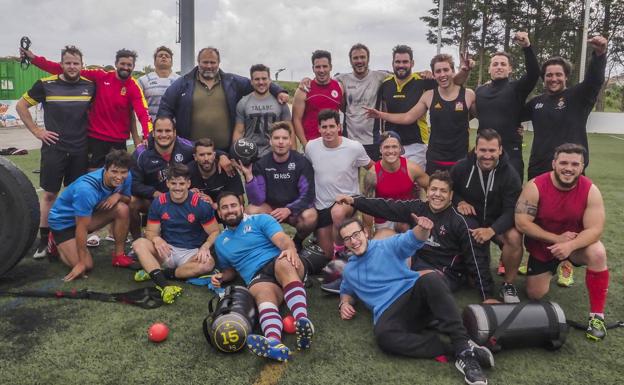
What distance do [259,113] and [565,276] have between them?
135 inches

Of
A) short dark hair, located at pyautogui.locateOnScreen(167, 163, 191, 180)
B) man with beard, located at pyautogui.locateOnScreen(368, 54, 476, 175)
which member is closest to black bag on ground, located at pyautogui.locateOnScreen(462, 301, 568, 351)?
man with beard, located at pyautogui.locateOnScreen(368, 54, 476, 175)

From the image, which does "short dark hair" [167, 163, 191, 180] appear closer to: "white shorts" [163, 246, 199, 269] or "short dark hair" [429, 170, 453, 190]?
"white shorts" [163, 246, 199, 269]

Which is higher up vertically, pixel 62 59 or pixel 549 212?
pixel 62 59

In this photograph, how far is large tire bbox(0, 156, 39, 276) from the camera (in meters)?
4.09

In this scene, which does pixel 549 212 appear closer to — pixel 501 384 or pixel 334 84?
pixel 501 384

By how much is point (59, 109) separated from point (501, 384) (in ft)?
15.8

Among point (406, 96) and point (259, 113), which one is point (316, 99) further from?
point (406, 96)

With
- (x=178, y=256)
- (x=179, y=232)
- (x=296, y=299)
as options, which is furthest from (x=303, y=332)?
(x=179, y=232)

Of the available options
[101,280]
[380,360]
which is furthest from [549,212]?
[101,280]

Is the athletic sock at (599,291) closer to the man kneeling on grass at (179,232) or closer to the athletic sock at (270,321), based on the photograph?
the athletic sock at (270,321)

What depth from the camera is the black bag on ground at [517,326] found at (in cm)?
317

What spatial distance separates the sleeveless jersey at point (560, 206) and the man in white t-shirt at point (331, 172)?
167 cm

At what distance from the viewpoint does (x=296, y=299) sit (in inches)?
138

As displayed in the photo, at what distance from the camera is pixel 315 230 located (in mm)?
4938
